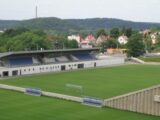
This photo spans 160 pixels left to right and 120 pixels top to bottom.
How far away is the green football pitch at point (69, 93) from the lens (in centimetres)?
2106

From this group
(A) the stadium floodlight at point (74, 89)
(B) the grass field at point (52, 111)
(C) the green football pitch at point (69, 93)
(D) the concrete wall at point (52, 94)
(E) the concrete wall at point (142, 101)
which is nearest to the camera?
(B) the grass field at point (52, 111)

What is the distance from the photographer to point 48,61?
48312mm

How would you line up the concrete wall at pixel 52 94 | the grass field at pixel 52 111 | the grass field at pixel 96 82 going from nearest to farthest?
the grass field at pixel 52 111, the concrete wall at pixel 52 94, the grass field at pixel 96 82

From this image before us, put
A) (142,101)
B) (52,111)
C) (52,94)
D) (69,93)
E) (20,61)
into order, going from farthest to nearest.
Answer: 1. (20,61)
2. (69,93)
3. (52,94)
4. (52,111)
5. (142,101)

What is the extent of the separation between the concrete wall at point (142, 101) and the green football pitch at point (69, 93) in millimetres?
480

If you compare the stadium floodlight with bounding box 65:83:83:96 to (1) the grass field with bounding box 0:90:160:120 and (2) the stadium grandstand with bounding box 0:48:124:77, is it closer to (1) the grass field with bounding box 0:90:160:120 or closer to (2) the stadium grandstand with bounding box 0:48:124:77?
(1) the grass field with bounding box 0:90:160:120

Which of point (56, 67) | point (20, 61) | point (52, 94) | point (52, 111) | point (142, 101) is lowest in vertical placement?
point (52, 111)

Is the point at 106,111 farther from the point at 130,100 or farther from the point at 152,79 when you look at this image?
the point at 152,79

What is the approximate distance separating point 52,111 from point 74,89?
29.3 feet

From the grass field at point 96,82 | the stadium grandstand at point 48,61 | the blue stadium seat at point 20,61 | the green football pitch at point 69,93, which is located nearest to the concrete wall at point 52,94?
the green football pitch at point 69,93

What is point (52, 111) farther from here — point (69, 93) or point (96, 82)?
point (96, 82)

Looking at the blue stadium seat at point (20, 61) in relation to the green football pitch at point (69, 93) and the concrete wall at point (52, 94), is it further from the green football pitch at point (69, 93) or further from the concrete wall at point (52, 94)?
the concrete wall at point (52, 94)

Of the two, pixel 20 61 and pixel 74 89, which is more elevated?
pixel 20 61

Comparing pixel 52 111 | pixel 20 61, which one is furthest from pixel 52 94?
pixel 20 61
